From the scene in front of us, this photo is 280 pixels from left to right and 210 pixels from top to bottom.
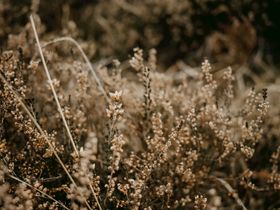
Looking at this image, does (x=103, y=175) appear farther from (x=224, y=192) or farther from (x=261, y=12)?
(x=261, y=12)

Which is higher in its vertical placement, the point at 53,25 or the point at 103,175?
the point at 53,25

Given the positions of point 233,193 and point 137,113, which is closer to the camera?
Answer: point 233,193

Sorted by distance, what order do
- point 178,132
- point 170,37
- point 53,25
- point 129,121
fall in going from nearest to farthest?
point 178,132
point 129,121
point 53,25
point 170,37

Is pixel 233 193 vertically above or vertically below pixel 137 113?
below

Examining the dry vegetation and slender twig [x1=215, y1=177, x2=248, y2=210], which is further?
slender twig [x1=215, y1=177, x2=248, y2=210]

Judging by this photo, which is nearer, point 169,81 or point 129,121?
point 129,121

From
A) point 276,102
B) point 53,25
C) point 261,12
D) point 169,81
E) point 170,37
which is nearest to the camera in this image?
point 169,81

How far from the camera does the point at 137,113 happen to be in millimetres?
1905

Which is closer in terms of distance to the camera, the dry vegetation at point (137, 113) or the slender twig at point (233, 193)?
the dry vegetation at point (137, 113)

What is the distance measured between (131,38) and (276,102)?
1.22 metres

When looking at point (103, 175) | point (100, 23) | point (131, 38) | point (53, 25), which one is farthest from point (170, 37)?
point (103, 175)

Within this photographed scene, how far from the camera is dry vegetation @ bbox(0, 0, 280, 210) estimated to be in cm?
146

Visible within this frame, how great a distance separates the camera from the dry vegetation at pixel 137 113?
57.3 inches

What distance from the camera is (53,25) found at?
3029 mm
